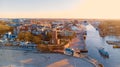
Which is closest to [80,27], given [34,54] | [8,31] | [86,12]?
[86,12]

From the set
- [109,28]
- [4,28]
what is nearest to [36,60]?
[4,28]

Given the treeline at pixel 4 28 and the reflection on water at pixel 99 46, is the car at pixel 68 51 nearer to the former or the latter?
the reflection on water at pixel 99 46

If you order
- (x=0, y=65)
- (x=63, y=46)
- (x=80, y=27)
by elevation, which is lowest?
(x=0, y=65)

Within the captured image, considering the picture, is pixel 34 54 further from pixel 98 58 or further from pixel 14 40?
pixel 98 58

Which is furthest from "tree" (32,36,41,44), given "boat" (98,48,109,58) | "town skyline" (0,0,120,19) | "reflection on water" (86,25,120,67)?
"boat" (98,48,109,58)

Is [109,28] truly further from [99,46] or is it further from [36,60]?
[36,60]

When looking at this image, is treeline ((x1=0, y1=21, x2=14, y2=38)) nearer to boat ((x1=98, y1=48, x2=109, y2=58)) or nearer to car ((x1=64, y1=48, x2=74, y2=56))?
car ((x1=64, y1=48, x2=74, y2=56))

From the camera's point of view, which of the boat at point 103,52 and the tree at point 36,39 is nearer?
the boat at point 103,52

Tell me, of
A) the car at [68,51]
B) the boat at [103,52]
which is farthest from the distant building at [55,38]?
the boat at [103,52]
